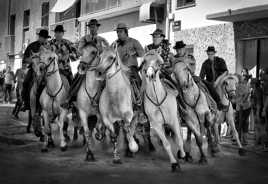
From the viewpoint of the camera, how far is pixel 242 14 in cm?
1650

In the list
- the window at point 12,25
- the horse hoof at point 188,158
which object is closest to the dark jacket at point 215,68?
the horse hoof at point 188,158

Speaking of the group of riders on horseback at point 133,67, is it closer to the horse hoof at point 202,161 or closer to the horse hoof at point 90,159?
the horse hoof at point 202,161

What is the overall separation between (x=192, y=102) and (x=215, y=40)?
897 centimetres

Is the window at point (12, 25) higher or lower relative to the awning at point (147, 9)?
higher

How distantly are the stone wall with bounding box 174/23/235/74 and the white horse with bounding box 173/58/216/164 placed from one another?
798 cm

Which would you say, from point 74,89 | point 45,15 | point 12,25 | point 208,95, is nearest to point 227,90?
point 208,95

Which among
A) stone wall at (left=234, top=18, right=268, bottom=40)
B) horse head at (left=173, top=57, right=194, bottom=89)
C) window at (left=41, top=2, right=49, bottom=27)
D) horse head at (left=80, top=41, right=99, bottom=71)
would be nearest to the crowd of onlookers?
window at (left=41, top=2, right=49, bottom=27)

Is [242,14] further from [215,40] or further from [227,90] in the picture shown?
[227,90]

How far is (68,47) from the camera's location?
39.2 ft

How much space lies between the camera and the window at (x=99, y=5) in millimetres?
26194

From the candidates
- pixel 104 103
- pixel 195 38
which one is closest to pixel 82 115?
pixel 104 103

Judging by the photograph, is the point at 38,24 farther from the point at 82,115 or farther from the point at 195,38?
the point at 82,115

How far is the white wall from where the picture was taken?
16.8 m

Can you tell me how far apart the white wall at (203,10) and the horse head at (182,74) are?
7.44 meters
